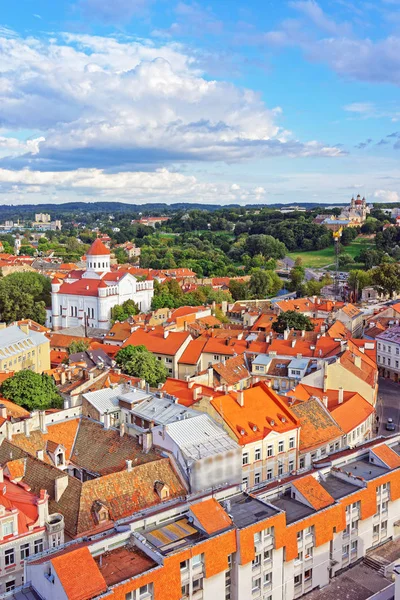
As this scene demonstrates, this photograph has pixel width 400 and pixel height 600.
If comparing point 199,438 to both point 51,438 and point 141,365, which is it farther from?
point 141,365

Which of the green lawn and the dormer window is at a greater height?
the green lawn

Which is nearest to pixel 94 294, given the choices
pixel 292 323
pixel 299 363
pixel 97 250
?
pixel 97 250

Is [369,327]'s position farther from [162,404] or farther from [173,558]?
[173,558]

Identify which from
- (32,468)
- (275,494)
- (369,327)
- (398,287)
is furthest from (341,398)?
(398,287)

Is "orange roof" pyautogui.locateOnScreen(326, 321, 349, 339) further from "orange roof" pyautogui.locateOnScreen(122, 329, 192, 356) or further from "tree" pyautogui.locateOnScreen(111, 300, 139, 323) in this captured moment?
"tree" pyautogui.locateOnScreen(111, 300, 139, 323)

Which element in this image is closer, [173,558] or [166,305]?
[173,558]

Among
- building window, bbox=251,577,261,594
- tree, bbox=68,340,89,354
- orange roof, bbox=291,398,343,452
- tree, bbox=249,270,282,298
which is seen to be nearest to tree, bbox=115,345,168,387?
tree, bbox=68,340,89,354

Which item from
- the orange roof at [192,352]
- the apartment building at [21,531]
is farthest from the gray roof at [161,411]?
the orange roof at [192,352]
